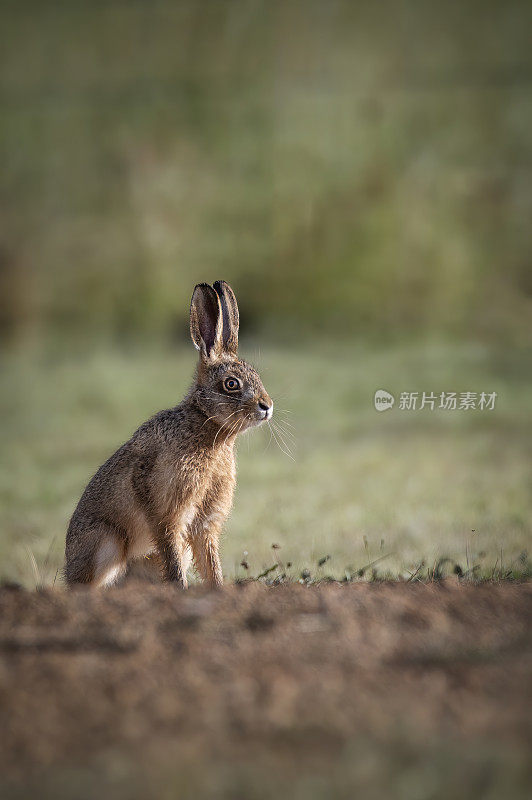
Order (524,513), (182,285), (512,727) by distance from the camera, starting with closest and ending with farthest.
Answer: (512,727)
(524,513)
(182,285)

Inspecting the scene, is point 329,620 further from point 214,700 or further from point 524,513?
point 524,513

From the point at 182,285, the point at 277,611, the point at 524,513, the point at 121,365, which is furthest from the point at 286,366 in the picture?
the point at 277,611

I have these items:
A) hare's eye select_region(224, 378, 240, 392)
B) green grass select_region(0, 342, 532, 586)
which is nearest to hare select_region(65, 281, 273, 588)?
hare's eye select_region(224, 378, 240, 392)

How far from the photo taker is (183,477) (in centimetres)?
335

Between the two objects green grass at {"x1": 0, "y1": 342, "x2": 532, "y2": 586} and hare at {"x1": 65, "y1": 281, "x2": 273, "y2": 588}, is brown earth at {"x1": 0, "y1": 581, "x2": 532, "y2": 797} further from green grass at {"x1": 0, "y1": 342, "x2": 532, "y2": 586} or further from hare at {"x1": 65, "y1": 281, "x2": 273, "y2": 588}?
green grass at {"x1": 0, "y1": 342, "x2": 532, "y2": 586}

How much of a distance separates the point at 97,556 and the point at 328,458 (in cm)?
404

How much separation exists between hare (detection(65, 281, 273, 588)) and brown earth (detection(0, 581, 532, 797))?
509 mm

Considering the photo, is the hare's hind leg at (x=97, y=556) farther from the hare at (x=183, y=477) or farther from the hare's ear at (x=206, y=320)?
the hare's ear at (x=206, y=320)

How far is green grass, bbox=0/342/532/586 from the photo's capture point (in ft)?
14.8

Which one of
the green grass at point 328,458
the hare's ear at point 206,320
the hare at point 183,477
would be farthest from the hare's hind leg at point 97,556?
the hare's ear at point 206,320

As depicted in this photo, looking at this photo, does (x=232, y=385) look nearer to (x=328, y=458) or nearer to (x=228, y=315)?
(x=228, y=315)

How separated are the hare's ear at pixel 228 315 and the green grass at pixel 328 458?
0.69 feet

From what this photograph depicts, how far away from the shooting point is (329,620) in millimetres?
2619

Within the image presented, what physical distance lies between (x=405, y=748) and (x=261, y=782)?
0.30 metres
